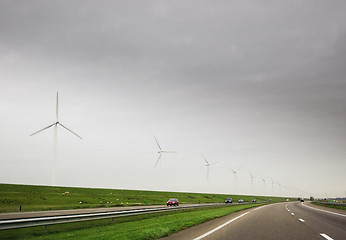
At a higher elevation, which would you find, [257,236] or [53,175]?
[53,175]

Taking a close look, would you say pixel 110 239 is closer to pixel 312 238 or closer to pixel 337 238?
pixel 312 238

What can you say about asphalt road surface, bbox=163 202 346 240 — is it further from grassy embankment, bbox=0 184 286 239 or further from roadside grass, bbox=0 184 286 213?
roadside grass, bbox=0 184 286 213

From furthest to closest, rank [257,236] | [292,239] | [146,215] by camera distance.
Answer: [146,215] → [257,236] → [292,239]

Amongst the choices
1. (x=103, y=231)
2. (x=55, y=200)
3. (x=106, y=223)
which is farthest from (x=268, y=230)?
(x=55, y=200)

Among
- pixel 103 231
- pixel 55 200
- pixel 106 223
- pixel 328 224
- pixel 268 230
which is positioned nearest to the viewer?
pixel 268 230

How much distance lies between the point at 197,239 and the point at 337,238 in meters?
4.73

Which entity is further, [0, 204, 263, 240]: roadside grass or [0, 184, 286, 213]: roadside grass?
[0, 184, 286, 213]: roadside grass

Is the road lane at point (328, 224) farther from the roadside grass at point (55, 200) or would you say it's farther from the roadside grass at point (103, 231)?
the roadside grass at point (55, 200)

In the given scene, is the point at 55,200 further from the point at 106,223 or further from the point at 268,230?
the point at 268,230

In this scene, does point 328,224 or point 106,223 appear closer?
point 328,224

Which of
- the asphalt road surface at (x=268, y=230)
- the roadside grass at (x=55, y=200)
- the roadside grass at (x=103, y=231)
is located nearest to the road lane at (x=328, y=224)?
the asphalt road surface at (x=268, y=230)

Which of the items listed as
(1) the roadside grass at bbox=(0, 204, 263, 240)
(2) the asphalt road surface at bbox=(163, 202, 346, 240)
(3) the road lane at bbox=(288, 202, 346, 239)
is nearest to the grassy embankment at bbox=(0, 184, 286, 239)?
(1) the roadside grass at bbox=(0, 204, 263, 240)

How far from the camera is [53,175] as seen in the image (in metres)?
39.9

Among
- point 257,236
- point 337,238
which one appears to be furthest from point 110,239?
point 337,238
